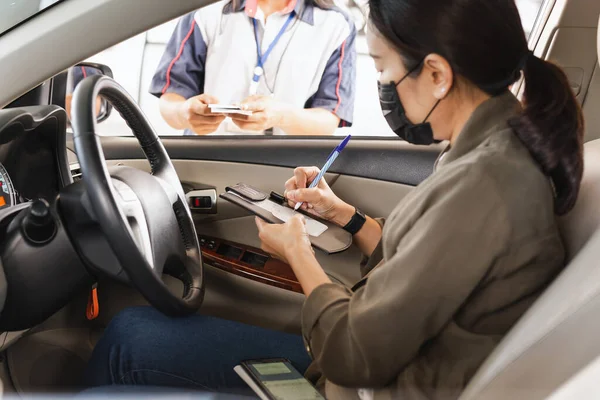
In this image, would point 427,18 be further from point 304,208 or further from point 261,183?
point 261,183

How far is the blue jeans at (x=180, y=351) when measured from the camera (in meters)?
1.18

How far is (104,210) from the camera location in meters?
1.04

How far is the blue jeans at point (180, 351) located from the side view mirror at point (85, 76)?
1.42 feet

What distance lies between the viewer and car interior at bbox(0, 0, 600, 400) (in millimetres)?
839

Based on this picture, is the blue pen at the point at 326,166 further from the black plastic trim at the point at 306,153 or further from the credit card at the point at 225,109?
the credit card at the point at 225,109

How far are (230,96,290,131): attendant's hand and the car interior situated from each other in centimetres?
7

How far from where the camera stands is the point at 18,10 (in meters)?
0.94

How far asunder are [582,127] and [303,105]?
119cm

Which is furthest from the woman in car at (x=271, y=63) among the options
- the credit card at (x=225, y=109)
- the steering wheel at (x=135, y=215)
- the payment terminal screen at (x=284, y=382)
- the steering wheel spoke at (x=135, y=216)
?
the payment terminal screen at (x=284, y=382)

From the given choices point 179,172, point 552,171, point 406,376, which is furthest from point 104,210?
point 179,172

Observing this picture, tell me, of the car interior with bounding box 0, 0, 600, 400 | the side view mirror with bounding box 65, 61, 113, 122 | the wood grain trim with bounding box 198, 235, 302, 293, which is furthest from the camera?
the wood grain trim with bounding box 198, 235, 302, 293

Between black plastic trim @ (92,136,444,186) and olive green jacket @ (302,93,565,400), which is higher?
olive green jacket @ (302,93,565,400)

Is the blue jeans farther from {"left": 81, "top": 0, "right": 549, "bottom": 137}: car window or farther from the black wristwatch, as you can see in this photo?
{"left": 81, "top": 0, "right": 549, "bottom": 137}: car window

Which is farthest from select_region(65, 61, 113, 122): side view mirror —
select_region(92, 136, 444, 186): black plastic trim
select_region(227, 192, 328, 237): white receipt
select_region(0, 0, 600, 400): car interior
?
select_region(227, 192, 328, 237): white receipt
